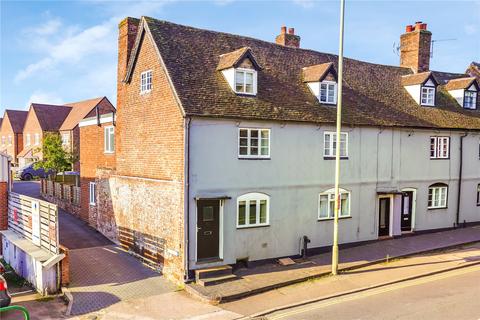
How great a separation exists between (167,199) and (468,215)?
17.7 m

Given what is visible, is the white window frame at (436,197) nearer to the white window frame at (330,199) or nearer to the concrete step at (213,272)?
the white window frame at (330,199)

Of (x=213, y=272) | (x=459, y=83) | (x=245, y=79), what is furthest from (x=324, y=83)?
(x=459, y=83)

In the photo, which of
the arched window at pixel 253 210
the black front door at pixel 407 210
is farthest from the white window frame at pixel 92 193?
the black front door at pixel 407 210

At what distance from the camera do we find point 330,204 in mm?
18266

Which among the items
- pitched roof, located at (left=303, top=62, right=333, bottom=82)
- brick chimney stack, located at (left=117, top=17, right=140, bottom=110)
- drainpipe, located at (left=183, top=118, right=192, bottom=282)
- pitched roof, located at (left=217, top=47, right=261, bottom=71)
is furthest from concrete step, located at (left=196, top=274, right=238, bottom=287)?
brick chimney stack, located at (left=117, top=17, right=140, bottom=110)

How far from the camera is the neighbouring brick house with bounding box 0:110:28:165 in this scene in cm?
5838

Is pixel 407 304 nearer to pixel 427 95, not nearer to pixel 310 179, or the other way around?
pixel 310 179

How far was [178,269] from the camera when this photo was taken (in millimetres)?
14766

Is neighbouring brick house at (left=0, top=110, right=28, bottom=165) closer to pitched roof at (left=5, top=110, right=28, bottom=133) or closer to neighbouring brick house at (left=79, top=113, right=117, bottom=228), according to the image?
pitched roof at (left=5, top=110, right=28, bottom=133)

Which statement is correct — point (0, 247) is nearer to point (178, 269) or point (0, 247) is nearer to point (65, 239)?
point (65, 239)

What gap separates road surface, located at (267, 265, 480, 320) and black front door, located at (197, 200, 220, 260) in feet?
13.6

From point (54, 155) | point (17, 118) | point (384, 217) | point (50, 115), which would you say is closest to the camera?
point (384, 217)

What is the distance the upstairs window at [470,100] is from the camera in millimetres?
24561

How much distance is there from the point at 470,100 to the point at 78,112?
42.5 meters
